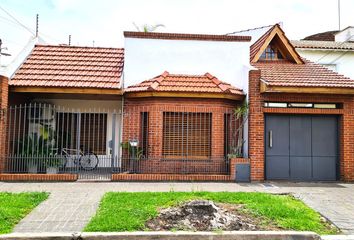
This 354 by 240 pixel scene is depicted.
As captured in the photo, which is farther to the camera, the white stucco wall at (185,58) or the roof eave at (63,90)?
the white stucco wall at (185,58)

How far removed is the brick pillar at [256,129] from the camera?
11.5 m

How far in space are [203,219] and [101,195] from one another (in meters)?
3.47

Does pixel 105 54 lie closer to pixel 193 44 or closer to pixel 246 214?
pixel 193 44

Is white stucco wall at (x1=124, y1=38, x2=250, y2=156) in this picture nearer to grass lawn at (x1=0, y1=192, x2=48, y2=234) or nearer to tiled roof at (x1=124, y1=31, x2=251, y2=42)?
tiled roof at (x1=124, y1=31, x2=251, y2=42)

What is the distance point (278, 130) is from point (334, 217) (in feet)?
16.6

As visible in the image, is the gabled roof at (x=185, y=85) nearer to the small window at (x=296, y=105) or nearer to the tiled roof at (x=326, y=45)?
the small window at (x=296, y=105)

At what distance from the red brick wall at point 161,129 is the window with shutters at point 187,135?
193 mm

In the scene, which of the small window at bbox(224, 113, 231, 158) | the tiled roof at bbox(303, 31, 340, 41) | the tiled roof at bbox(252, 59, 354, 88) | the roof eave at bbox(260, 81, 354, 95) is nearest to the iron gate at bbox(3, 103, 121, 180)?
the small window at bbox(224, 113, 231, 158)

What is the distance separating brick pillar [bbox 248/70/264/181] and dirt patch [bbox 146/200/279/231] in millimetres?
4578

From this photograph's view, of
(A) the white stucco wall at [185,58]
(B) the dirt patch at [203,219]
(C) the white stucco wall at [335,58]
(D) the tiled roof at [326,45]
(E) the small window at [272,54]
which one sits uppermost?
(D) the tiled roof at [326,45]

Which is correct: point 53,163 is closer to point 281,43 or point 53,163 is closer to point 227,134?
point 227,134

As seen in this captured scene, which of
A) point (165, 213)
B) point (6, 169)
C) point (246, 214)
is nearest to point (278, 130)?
point (246, 214)

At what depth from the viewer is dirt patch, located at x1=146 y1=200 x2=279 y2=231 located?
620 centimetres

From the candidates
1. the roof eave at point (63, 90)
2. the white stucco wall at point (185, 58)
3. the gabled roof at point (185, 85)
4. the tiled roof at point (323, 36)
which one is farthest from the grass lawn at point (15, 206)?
the tiled roof at point (323, 36)
